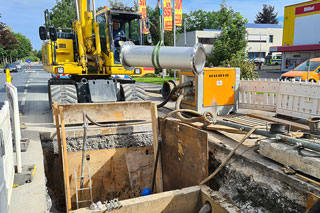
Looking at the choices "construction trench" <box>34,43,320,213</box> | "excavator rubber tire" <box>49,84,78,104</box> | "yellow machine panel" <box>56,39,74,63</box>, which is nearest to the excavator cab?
"yellow machine panel" <box>56,39,74,63</box>

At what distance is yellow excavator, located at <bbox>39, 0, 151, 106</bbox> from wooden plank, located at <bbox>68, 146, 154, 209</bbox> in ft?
6.53

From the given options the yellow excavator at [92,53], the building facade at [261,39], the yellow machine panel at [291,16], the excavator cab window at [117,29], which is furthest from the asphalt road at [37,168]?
the building facade at [261,39]

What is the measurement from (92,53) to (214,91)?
404cm

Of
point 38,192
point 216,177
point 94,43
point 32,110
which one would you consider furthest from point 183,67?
point 32,110

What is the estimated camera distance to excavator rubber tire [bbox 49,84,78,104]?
287 inches

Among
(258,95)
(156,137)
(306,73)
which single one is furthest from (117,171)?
(306,73)

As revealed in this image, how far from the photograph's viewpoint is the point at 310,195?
286cm

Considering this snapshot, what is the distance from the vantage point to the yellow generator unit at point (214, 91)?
7.30 m

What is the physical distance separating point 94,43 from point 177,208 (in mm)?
5992

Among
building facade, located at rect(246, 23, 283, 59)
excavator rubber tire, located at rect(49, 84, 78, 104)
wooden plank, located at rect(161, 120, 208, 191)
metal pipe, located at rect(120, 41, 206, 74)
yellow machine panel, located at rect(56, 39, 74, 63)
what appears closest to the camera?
metal pipe, located at rect(120, 41, 206, 74)

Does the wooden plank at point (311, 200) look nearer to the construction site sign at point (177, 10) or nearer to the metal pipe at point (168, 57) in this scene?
the metal pipe at point (168, 57)

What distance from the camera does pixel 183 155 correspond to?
5.18 meters

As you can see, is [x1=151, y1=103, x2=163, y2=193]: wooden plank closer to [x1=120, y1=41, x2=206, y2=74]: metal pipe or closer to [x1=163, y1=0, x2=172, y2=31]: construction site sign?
[x1=120, y1=41, x2=206, y2=74]: metal pipe

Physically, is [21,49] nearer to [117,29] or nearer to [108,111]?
[117,29]
